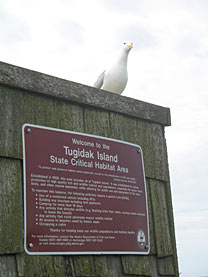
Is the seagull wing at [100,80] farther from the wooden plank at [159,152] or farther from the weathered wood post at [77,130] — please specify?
the wooden plank at [159,152]

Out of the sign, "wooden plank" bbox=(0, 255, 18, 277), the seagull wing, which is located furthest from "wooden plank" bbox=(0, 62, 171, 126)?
"wooden plank" bbox=(0, 255, 18, 277)

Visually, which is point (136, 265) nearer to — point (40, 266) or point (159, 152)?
point (40, 266)

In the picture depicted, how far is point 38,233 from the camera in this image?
8.04 feet

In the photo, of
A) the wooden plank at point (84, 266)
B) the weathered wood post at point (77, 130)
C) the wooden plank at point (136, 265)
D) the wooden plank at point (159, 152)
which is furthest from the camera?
the wooden plank at point (159, 152)

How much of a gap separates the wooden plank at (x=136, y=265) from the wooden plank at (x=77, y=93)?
96cm

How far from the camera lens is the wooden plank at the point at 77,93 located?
8.68 ft

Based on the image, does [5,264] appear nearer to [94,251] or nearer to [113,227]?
[94,251]

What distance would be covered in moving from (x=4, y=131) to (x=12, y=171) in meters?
0.21

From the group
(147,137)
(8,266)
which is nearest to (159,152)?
(147,137)

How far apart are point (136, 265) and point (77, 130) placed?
2.99 ft

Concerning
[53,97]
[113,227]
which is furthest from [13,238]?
[53,97]

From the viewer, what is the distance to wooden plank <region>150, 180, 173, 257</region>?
3.17m

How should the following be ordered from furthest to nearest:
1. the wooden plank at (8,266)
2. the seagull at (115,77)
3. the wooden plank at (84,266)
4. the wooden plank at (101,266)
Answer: the seagull at (115,77) → the wooden plank at (101,266) → the wooden plank at (84,266) → the wooden plank at (8,266)

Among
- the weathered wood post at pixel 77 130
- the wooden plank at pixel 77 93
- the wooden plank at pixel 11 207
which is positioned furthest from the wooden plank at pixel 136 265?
the wooden plank at pixel 77 93
